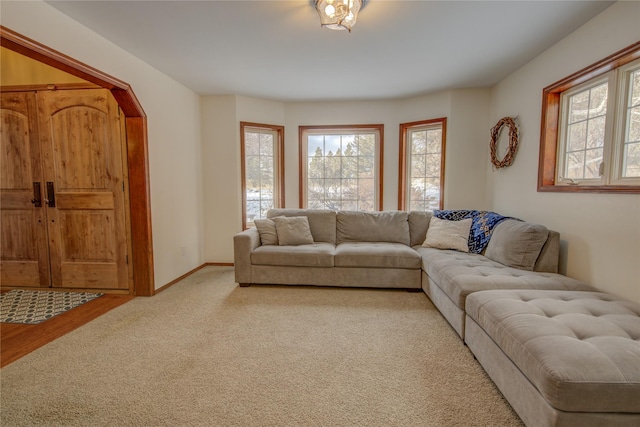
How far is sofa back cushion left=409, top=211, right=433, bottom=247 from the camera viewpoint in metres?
3.66

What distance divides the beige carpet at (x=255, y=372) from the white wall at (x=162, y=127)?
3.26 feet

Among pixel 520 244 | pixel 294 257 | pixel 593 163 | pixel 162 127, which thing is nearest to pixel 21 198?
pixel 162 127

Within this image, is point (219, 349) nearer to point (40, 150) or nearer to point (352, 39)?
point (352, 39)

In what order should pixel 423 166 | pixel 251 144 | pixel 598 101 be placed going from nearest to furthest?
pixel 598 101 → pixel 423 166 → pixel 251 144

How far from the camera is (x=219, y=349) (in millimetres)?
2037

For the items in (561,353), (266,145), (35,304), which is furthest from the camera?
(266,145)

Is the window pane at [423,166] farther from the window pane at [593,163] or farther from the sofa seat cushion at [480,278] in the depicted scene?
the window pane at [593,163]

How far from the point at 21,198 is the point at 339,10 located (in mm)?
3832

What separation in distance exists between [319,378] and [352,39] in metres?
2.64

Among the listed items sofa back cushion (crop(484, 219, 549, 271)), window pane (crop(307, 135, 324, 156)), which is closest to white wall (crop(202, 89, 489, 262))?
window pane (crop(307, 135, 324, 156))

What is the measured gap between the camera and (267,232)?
356cm

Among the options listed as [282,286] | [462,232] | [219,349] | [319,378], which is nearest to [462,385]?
[319,378]

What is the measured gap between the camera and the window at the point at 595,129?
79.6 inches

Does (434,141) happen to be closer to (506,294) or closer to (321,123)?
(321,123)
